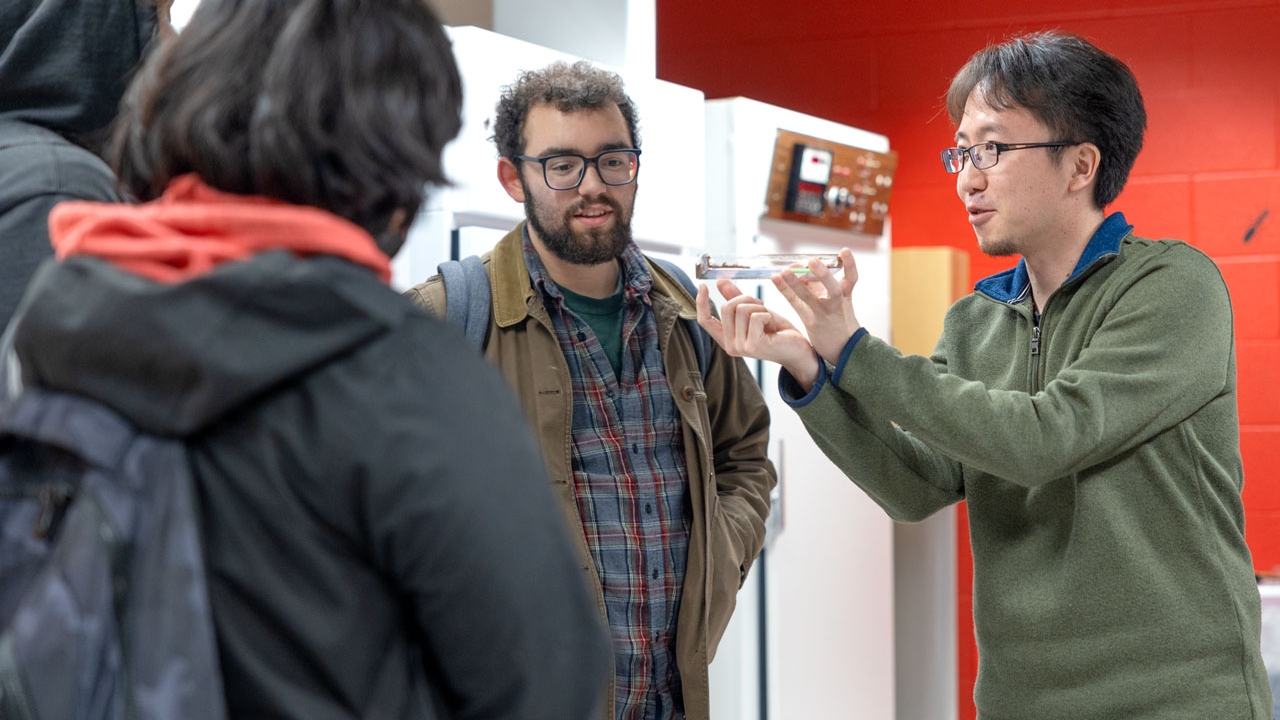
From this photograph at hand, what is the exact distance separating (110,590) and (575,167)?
144 cm

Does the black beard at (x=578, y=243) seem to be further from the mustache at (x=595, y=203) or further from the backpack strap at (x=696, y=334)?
the backpack strap at (x=696, y=334)

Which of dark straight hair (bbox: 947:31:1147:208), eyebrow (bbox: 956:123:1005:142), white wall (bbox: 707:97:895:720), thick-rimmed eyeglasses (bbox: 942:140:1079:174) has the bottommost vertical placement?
white wall (bbox: 707:97:895:720)

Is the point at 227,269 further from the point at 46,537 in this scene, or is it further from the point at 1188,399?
the point at 1188,399

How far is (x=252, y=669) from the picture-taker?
0.81 meters

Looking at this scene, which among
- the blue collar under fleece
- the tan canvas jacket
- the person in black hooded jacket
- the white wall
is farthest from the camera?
the white wall

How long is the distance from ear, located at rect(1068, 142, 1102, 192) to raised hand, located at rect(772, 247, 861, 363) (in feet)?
1.32

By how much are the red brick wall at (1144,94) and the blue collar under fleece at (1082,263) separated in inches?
75.0

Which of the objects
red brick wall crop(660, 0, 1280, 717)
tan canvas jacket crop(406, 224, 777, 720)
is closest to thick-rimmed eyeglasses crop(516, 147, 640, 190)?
tan canvas jacket crop(406, 224, 777, 720)

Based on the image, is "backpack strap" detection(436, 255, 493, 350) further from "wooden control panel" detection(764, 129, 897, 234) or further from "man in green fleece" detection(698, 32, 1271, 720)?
"wooden control panel" detection(764, 129, 897, 234)

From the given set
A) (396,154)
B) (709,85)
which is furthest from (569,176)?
(709,85)

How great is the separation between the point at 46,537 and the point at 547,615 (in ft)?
1.05

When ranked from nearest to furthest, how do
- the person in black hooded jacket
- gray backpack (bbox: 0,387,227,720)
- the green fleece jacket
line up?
gray backpack (bbox: 0,387,227,720) → the person in black hooded jacket → the green fleece jacket

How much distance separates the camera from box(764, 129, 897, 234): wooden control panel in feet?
10.3

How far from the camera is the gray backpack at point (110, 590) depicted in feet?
2.54
